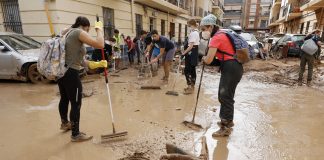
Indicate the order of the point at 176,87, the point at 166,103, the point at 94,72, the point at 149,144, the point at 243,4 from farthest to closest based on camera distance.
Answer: the point at 243,4 → the point at 94,72 → the point at 176,87 → the point at 166,103 → the point at 149,144

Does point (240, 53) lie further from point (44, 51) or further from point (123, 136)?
point (44, 51)

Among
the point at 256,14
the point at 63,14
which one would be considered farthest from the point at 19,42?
the point at 256,14

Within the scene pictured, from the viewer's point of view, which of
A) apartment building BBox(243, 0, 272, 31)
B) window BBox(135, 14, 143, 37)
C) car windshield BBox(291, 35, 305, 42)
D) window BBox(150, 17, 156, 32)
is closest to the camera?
car windshield BBox(291, 35, 305, 42)

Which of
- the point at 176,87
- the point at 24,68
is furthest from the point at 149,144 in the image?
the point at 24,68

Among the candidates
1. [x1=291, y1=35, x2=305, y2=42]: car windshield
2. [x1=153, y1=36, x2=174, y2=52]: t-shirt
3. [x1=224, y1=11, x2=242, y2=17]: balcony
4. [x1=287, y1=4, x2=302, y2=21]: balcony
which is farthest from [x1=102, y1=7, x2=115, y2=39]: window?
[x1=224, y1=11, x2=242, y2=17]: balcony

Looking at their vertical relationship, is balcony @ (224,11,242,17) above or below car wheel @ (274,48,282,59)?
above

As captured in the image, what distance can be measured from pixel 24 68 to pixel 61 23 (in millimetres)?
2154

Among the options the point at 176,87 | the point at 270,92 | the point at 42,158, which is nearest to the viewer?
the point at 42,158

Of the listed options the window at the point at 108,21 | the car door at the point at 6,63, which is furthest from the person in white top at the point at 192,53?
the window at the point at 108,21

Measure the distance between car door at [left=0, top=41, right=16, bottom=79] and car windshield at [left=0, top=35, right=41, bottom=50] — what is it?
0.20m

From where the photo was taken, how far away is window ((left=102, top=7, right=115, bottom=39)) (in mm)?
10266

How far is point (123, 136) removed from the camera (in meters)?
3.25

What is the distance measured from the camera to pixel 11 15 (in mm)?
8219

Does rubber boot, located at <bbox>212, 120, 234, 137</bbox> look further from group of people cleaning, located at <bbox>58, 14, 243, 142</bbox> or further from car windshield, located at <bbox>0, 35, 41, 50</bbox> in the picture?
car windshield, located at <bbox>0, 35, 41, 50</bbox>
